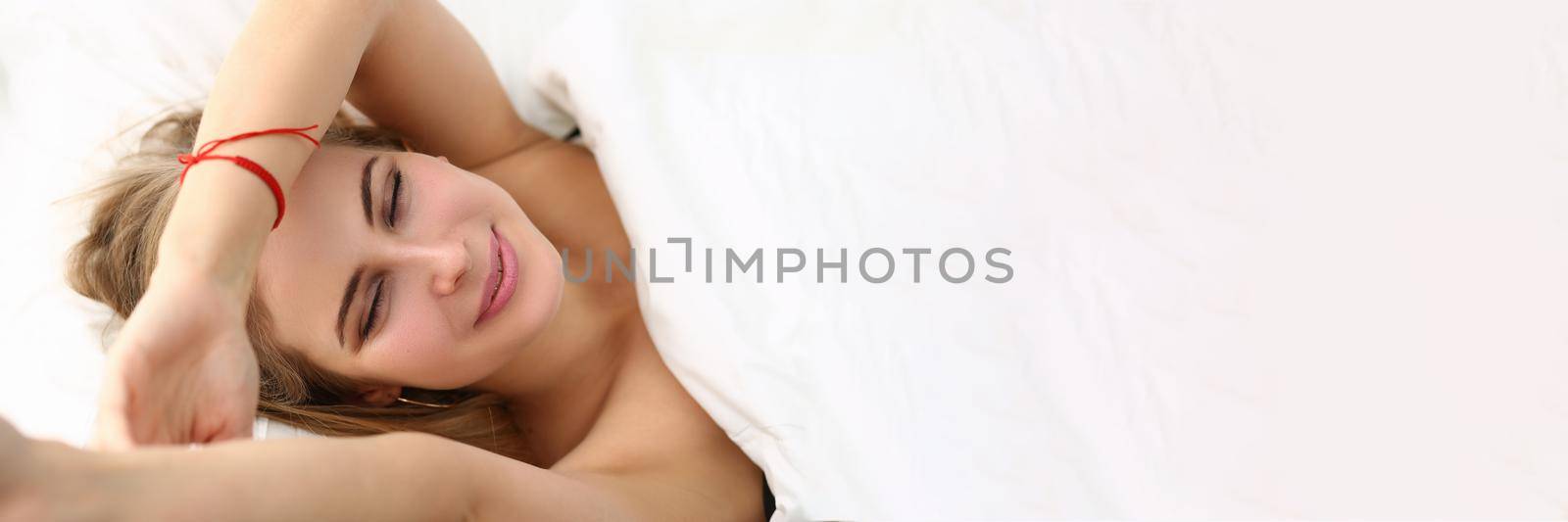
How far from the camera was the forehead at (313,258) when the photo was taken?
94 cm

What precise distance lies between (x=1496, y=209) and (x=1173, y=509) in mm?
383

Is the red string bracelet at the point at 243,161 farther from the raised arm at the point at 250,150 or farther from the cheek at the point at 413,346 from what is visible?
the cheek at the point at 413,346

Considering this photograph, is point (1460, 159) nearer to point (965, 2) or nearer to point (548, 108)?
point (965, 2)

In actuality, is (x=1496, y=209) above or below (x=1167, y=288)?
above

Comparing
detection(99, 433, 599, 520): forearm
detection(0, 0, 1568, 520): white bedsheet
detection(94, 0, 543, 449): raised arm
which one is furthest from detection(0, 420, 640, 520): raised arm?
detection(0, 0, 1568, 520): white bedsheet

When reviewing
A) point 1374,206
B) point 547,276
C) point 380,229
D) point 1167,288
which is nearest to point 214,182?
Result: point 380,229

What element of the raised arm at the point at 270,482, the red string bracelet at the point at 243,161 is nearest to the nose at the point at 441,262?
the red string bracelet at the point at 243,161

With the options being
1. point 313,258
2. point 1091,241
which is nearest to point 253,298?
point 313,258

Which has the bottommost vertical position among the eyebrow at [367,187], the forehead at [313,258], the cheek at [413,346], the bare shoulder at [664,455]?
the bare shoulder at [664,455]

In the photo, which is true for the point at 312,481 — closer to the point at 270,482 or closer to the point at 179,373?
the point at 270,482

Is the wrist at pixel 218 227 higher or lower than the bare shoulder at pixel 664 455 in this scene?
higher

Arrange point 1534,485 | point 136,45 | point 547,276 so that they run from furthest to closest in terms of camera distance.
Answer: point 136,45
point 547,276
point 1534,485

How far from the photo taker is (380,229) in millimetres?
982

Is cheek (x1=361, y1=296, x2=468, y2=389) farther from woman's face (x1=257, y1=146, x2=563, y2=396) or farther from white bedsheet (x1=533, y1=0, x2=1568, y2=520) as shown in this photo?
white bedsheet (x1=533, y1=0, x2=1568, y2=520)
